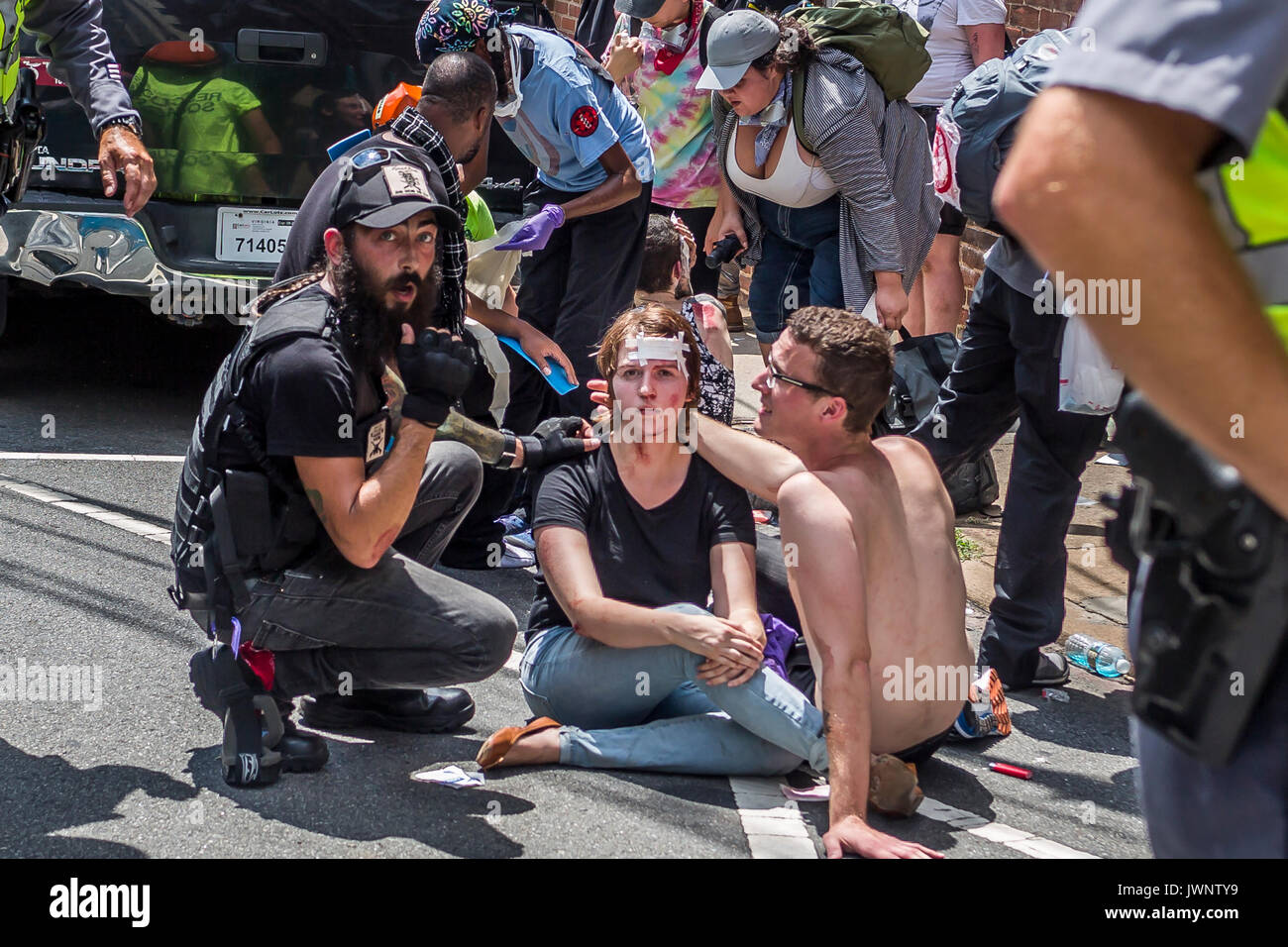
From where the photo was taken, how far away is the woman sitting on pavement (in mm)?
3281

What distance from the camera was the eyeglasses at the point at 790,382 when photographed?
133 inches

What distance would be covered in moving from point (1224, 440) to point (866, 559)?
2180mm

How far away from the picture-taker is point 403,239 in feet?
10.8

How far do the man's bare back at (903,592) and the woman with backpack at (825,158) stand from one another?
1.83 metres

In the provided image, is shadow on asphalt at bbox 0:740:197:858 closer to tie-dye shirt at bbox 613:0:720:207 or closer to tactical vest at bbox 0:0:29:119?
tactical vest at bbox 0:0:29:119

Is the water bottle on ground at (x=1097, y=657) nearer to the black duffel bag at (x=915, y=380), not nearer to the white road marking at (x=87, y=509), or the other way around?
the black duffel bag at (x=915, y=380)

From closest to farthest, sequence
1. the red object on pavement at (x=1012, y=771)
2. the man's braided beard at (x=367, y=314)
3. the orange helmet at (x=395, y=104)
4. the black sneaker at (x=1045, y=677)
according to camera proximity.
Result: the man's braided beard at (x=367, y=314) < the red object on pavement at (x=1012, y=771) < the black sneaker at (x=1045, y=677) < the orange helmet at (x=395, y=104)

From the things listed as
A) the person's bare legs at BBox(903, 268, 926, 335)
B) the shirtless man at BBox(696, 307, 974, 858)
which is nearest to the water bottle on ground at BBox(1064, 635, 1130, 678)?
the shirtless man at BBox(696, 307, 974, 858)

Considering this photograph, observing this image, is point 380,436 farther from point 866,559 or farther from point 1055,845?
point 1055,845

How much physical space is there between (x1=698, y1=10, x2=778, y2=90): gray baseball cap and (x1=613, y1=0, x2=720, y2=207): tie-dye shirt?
1.68 m

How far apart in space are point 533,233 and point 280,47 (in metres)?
1.56

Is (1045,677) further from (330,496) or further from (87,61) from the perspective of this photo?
(87,61)

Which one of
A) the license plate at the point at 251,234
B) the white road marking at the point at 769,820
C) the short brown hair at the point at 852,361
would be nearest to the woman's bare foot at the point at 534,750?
the white road marking at the point at 769,820

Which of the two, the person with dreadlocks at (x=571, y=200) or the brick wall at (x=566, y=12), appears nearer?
the person with dreadlocks at (x=571, y=200)
